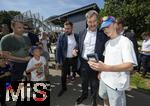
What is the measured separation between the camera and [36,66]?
22.2 ft

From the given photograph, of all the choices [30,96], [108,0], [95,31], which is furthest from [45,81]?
[108,0]

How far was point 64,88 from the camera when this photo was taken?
8.41 m

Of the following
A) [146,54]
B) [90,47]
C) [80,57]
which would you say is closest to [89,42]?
[90,47]

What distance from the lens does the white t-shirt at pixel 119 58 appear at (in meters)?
4.26

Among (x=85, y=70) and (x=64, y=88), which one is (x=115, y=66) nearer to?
(x=85, y=70)

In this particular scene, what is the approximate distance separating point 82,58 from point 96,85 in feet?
2.28

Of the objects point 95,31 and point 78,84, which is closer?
point 95,31

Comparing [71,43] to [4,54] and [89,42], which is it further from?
[4,54]

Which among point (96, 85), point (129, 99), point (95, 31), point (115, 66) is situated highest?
point (95, 31)

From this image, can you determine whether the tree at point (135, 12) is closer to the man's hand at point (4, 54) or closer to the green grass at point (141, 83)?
the green grass at point (141, 83)

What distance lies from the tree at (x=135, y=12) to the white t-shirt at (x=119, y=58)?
28244mm

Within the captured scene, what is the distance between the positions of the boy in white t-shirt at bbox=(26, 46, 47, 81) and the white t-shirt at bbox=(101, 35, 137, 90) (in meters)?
2.49

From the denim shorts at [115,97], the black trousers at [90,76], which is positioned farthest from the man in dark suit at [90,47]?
the denim shorts at [115,97]

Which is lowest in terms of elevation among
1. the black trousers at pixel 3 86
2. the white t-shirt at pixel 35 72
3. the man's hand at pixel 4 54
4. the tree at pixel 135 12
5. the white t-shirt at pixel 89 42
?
the black trousers at pixel 3 86
